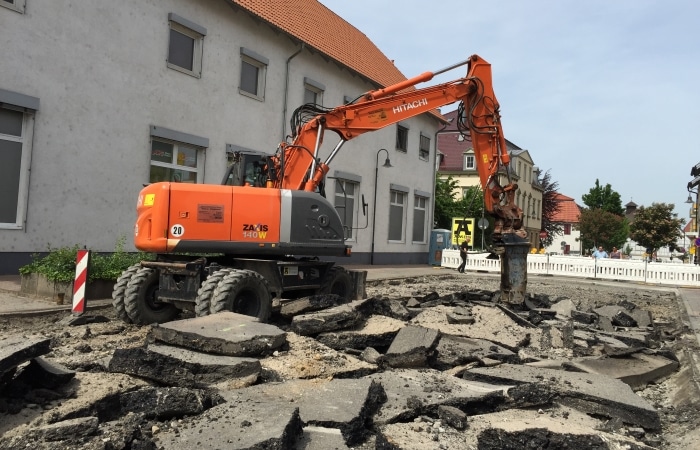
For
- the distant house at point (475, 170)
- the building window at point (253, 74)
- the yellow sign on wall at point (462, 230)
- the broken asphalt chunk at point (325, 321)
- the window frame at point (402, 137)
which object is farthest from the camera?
the distant house at point (475, 170)

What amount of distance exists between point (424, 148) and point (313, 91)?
369 inches

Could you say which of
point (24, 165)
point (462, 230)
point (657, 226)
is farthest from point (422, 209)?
point (657, 226)

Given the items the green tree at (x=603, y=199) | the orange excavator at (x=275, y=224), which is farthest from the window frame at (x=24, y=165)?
the green tree at (x=603, y=199)

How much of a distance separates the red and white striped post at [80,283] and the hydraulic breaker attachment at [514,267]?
6.96m

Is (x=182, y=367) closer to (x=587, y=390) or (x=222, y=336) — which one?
(x=222, y=336)

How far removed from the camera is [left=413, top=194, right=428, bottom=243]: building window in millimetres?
26688

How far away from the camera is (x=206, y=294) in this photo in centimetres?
714

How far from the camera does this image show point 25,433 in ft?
11.7

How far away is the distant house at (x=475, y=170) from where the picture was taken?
5056 centimetres

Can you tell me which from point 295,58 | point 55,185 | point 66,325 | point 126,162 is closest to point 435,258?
point 295,58

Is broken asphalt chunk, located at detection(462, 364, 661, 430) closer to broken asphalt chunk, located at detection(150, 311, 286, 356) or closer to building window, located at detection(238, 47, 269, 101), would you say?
broken asphalt chunk, located at detection(150, 311, 286, 356)

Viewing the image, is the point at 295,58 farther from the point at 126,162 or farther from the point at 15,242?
the point at 15,242

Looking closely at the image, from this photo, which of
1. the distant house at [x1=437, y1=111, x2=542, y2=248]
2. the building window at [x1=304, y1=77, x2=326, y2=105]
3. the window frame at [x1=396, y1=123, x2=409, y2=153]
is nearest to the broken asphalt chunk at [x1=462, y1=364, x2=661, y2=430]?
the building window at [x1=304, y1=77, x2=326, y2=105]

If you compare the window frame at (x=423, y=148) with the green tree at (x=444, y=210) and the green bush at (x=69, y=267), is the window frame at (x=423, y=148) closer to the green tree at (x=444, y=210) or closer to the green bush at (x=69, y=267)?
the green tree at (x=444, y=210)
